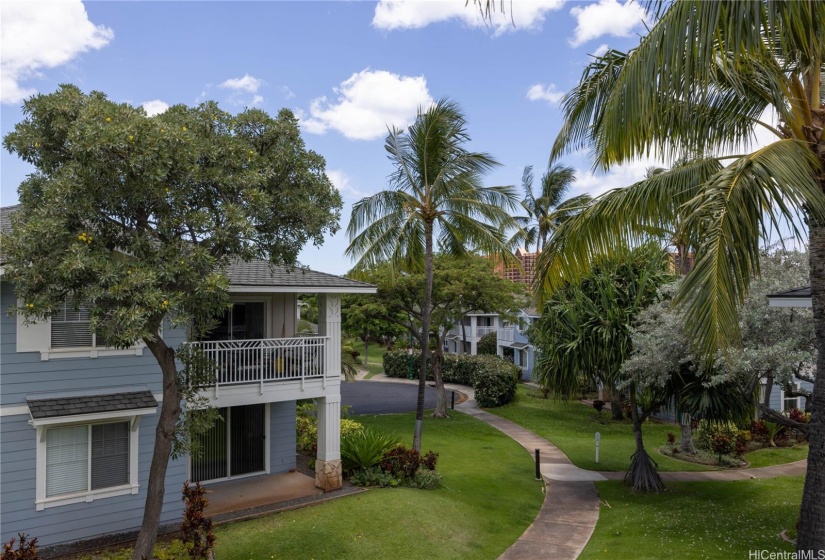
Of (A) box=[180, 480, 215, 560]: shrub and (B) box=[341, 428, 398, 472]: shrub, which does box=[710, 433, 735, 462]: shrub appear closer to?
(B) box=[341, 428, 398, 472]: shrub

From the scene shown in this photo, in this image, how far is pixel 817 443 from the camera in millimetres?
7465

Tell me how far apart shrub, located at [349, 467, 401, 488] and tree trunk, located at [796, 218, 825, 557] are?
9.24m

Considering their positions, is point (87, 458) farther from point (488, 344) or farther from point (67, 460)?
point (488, 344)

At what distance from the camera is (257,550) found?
1059 cm

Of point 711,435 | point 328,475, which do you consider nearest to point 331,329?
point 328,475

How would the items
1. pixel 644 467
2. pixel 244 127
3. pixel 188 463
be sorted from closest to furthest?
pixel 244 127, pixel 188 463, pixel 644 467

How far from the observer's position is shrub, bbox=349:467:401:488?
1445 centimetres

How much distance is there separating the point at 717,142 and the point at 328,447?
11.0 meters

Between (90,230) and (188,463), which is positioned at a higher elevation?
(90,230)

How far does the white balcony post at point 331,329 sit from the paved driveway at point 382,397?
1357 centimetres

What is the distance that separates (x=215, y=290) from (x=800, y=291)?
9928 millimetres

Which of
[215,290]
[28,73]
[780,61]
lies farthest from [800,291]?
[28,73]

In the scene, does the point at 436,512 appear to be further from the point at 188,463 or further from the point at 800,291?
the point at 800,291

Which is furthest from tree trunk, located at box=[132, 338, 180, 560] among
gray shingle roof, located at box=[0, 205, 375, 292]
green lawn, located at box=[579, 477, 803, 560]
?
green lawn, located at box=[579, 477, 803, 560]
